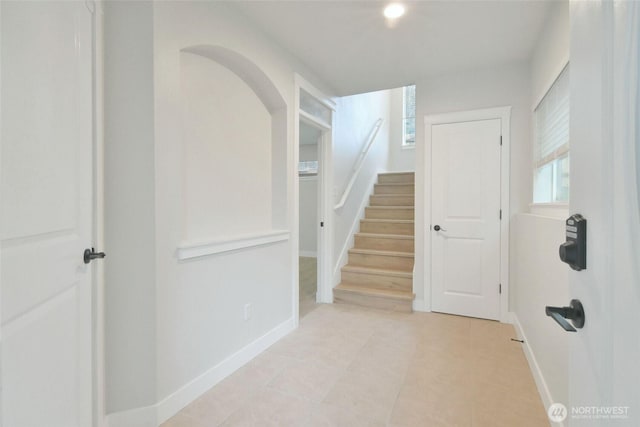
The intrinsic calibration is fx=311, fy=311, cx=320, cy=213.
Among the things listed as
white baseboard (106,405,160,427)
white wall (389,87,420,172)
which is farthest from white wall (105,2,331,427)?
white wall (389,87,420,172)

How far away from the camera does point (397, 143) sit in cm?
616

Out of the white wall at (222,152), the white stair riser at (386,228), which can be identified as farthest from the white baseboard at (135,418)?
the white stair riser at (386,228)

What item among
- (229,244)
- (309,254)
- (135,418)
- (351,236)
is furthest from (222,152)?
(309,254)

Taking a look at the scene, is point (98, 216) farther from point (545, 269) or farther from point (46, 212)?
point (545, 269)

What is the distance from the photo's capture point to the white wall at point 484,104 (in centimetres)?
294

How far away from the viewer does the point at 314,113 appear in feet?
10.6

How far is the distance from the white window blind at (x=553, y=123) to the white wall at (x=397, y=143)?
135 inches

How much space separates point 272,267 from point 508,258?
2256mm

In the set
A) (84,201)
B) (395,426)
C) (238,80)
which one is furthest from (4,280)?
(238,80)

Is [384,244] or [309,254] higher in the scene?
[384,244]

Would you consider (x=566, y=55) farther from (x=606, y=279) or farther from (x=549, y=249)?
(x=606, y=279)

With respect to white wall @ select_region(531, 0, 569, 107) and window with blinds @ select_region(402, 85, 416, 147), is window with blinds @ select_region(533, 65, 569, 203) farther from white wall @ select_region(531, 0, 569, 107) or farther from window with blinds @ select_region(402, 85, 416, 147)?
window with blinds @ select_region(402, 85, 416, 147)

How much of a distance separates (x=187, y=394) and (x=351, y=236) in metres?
2.73

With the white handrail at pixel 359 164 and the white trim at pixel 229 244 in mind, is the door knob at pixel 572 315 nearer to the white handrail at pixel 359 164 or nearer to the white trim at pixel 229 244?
the white trim at pixel 229 244
